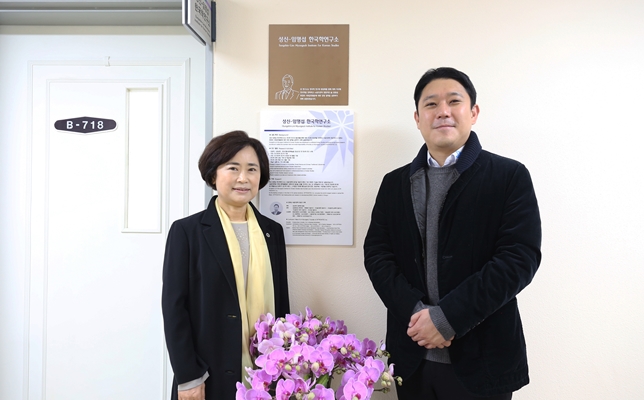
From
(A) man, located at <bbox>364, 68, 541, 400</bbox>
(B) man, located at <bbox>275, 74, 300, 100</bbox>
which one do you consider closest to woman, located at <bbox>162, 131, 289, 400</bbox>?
(B) man, located at <bbox>275, 74, 300, 100</bbox>

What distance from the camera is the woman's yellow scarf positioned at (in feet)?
4.35

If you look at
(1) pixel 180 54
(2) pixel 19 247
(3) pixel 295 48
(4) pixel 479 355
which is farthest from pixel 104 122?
(4) pixel 479 355

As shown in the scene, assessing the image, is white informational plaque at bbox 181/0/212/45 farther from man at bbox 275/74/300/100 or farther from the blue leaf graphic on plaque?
the blue leaf graphic on plaque

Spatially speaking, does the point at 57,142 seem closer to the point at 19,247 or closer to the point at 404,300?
the point at 19,247

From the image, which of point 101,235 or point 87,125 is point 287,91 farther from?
point 101,235

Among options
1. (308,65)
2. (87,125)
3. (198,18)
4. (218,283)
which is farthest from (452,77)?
(87,125)

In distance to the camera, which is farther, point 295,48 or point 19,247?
point 19,247

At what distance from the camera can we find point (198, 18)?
1.44m

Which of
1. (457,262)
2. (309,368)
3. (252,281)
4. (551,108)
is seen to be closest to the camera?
(309,368)

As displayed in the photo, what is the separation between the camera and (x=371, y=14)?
1635 millimetres

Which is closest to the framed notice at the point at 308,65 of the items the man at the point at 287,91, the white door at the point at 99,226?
the man at the point at 287,91

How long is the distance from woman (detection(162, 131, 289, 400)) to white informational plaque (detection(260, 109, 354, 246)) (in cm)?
25

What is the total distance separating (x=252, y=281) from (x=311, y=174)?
0.55m

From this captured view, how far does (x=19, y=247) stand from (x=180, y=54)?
4.14 ft
